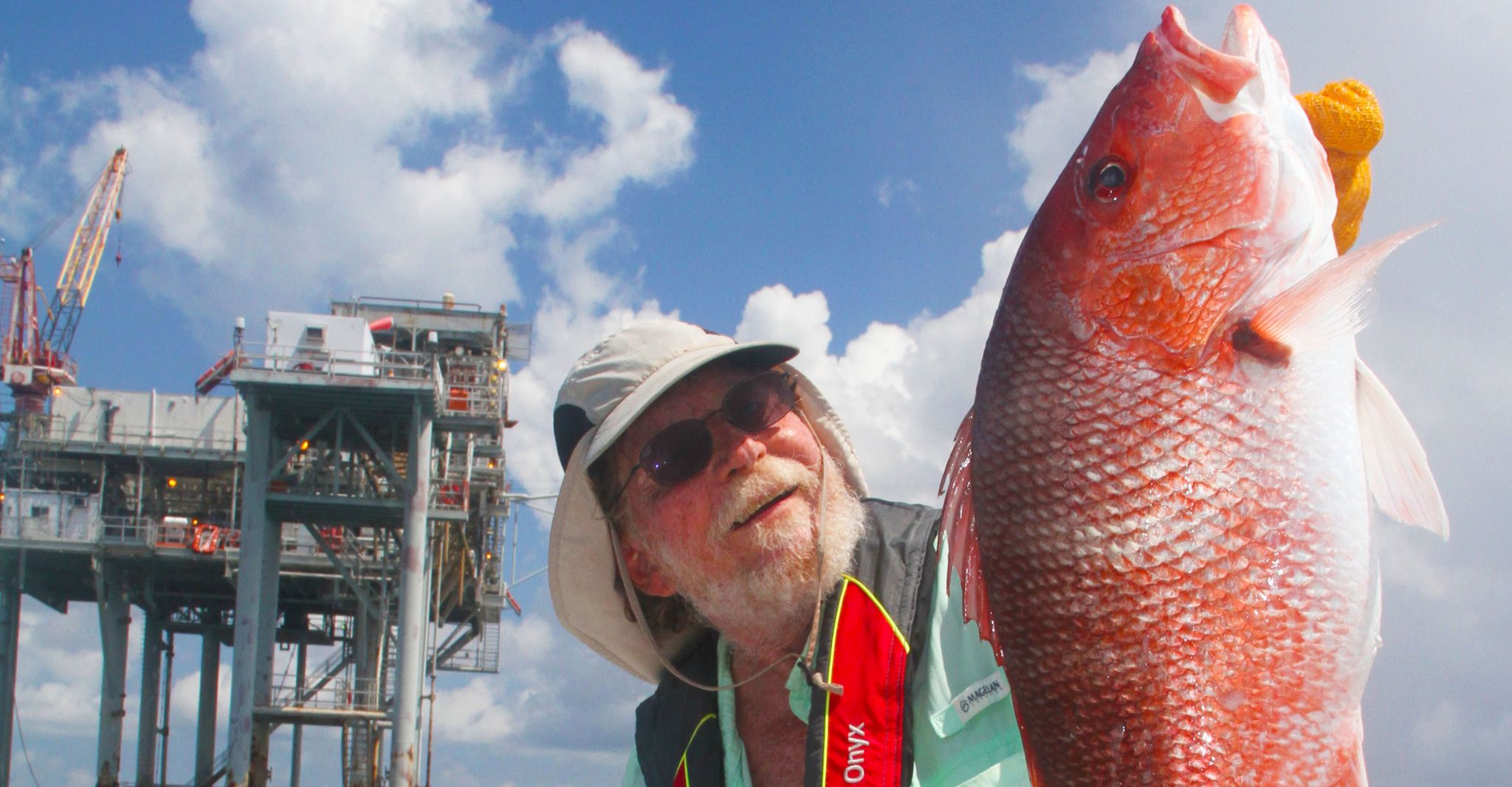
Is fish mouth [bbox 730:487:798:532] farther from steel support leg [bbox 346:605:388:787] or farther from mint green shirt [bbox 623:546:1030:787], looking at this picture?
steel support leg [bbox 346:605:388:787]

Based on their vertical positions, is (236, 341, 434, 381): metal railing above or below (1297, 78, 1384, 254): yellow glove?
above

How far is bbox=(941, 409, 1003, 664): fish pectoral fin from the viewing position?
5.70 ft

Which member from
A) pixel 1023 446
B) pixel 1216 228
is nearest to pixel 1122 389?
pixel 1023 446

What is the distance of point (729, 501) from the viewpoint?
3539mm

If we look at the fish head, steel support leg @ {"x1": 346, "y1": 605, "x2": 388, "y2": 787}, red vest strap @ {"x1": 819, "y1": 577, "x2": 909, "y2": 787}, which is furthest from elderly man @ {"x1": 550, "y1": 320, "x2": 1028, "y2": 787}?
steel support leg @ {"x1": 346, "y1": 605, "x2": 388, "y2": 787}

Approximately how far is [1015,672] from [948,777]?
148 centimetres

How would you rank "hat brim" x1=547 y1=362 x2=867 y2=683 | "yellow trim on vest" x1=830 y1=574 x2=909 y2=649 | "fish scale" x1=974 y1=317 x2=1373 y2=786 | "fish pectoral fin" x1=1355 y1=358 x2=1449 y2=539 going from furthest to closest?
"hat brim" x1=547 y1=362 x2=867 y2=683
"yellow trim on vest" x1=830 y1=574 x2=909 y2=649
"fish pectoral fin" x1=1355 y1=358 x2=1449 y2=539
"fish scale" x1=974 y1=317 x2=1373 y2=786

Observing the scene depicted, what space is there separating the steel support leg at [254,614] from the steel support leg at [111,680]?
7.62 meters

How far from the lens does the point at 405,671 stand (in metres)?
22.0

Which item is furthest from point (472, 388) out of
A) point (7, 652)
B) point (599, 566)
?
point (599, 566)

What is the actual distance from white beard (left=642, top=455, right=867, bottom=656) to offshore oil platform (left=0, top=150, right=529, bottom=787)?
19845 mm

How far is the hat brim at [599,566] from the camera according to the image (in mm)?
3836

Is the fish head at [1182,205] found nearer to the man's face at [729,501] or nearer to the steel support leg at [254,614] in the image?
the man's face at [729,501]

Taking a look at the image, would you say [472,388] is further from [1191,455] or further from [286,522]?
[1191,455]
